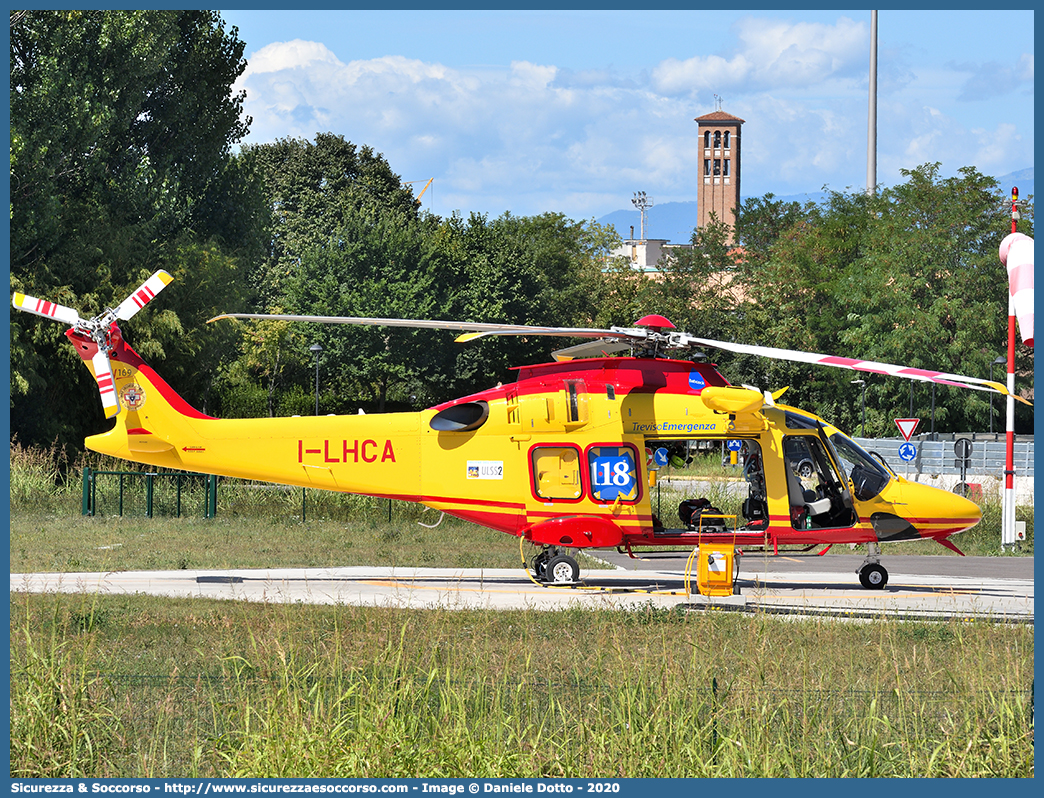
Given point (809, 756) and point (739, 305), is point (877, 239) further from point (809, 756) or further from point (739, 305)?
point (809, 756)

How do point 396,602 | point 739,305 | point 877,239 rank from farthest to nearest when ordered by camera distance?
point 739,305 < point 877,239 < point 396,602

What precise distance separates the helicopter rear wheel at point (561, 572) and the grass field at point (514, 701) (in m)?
3.70

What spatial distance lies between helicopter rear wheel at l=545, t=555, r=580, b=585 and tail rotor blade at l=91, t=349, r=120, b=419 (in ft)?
23.4

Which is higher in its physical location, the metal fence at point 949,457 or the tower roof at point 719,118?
the tower roof at point 719,118

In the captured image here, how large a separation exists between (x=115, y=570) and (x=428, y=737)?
11.7 meters

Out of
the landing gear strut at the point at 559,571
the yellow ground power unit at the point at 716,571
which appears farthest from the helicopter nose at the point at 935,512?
the landing gear strut at the point at 559,571

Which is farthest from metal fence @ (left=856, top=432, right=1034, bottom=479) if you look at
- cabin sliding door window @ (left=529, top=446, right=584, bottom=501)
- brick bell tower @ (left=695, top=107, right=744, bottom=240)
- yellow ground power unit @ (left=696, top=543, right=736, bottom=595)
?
brick bell tower @ (left=695, top=107, right=744, bottom=240)

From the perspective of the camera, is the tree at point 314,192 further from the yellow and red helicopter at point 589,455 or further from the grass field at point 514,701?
the grass field at point 514,701

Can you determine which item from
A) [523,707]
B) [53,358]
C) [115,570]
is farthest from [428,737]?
[53,358]

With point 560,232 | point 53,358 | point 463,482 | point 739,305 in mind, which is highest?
point 560,232

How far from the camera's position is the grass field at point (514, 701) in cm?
699

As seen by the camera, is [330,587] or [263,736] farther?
[330,587]

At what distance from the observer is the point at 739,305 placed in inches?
2746

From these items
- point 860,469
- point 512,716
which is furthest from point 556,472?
point 512,716
